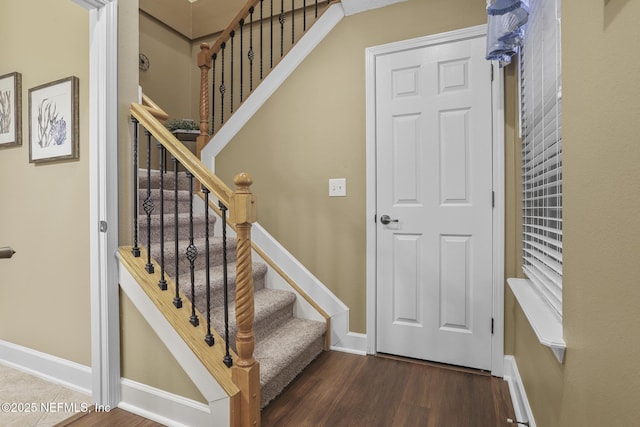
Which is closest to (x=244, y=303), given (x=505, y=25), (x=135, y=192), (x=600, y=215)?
(x=135, y=192)

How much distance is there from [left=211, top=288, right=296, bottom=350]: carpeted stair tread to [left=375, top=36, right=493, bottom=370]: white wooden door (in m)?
0.67

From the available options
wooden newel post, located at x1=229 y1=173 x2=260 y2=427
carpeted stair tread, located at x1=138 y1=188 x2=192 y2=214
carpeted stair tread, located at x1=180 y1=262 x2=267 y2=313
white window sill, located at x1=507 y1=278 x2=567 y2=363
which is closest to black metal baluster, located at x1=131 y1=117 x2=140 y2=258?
carpeted stair tread, located at x1=180 y1=262 x2=267 y2=313

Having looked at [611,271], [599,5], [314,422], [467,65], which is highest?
[467,65]

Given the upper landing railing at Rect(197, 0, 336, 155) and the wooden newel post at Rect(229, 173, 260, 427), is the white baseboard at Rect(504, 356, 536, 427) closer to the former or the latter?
Result: the wooden newel post at Rect(229, 173, 260, 427)

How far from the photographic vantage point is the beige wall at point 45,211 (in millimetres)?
1862

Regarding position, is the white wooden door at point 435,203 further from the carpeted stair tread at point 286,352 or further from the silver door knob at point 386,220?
the carpeted stair tread at point 286,352

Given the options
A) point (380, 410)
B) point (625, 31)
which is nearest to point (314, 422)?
point (380, 410)

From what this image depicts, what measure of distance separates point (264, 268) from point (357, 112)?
1.38 meters

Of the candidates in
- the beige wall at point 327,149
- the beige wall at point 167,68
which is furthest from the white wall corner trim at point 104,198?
the beige wall at point 167,68

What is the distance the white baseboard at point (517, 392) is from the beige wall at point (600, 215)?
23.0 inches

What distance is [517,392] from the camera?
1794mm

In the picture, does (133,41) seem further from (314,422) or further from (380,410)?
(380,410)

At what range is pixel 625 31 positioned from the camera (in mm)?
643

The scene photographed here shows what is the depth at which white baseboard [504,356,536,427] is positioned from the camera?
1553 mm
